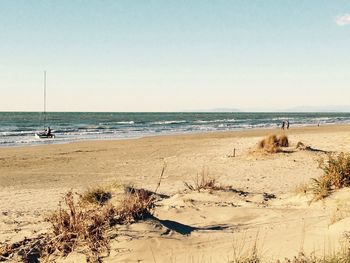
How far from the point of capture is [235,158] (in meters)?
19.6

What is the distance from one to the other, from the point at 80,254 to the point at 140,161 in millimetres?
15318

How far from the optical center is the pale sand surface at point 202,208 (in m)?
6.00

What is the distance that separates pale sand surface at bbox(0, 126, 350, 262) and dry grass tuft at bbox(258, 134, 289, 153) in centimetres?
59

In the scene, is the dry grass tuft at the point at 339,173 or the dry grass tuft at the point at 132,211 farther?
the dry grass tuft at the point at 339,173

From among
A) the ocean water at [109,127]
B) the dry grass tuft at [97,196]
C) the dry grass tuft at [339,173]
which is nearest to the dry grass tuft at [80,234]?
the dry grass tuft at [97,196]

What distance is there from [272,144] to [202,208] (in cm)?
1170

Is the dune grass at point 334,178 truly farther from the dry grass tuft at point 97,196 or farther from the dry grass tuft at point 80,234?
the dry grass tuft at point 80,234

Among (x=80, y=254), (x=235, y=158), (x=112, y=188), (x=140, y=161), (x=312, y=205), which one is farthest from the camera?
(x=140, y=161)

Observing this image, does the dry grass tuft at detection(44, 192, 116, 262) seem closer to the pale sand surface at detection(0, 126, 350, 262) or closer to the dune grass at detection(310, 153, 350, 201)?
the pale sand surface at detection(0, 126, 350, 262)

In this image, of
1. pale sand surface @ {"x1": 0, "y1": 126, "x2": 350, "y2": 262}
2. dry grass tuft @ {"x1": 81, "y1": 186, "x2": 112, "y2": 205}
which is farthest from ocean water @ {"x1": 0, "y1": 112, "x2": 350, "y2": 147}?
dry grass tuft @ {"x1": 81, "y1": 186, "x2": 112, "y2": 205}

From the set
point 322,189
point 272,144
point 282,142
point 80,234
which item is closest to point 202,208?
point 322,189

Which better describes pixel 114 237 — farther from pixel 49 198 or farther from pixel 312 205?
pixel 49 198

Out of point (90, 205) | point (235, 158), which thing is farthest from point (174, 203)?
point (235, 158)

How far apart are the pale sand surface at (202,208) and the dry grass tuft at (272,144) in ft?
1.92
